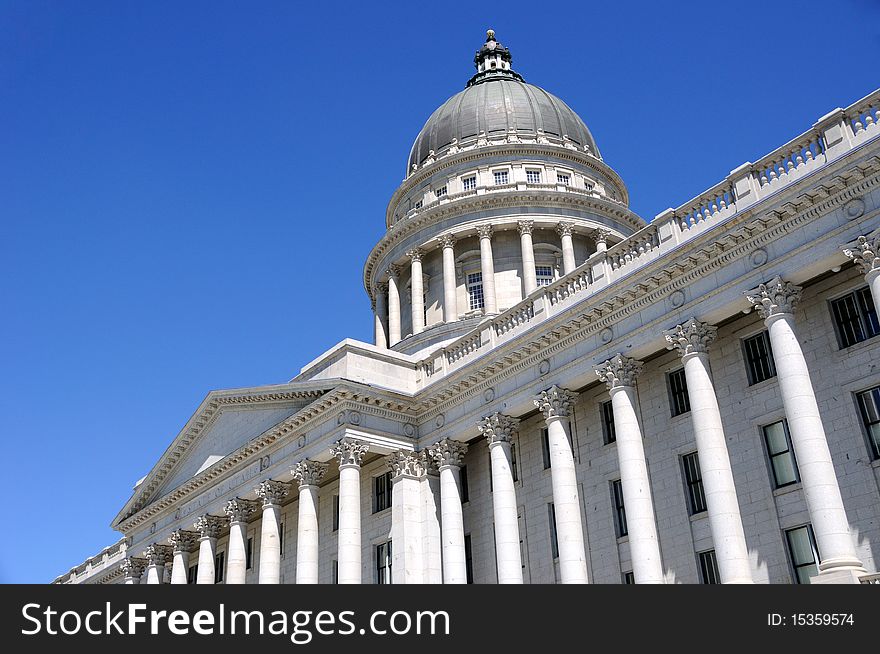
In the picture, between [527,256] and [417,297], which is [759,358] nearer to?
[527,256]

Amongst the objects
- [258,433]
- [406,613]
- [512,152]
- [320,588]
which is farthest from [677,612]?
[512,152]

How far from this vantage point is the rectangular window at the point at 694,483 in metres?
28.9

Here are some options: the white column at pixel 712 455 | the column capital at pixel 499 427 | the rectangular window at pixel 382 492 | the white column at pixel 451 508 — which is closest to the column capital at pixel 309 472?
the rectangular window at pixel 382 492

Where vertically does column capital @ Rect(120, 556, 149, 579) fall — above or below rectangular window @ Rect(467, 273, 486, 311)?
A: below

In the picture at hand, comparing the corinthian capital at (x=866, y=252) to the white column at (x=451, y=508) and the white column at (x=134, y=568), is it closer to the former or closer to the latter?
the white column at (x=451, y=508)

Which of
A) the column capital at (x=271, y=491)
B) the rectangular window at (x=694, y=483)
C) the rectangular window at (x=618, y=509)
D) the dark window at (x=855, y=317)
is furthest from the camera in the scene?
the column capital at (x=271, y=491)

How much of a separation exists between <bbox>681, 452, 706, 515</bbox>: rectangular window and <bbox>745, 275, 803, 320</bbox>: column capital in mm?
5872

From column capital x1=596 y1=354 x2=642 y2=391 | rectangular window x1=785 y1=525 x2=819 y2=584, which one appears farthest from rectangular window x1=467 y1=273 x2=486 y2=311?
rectangular window x1=785 y1=525 x2=819 y2=584

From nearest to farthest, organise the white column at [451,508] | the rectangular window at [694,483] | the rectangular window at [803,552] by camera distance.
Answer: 1. the rectangular window at [803,552]
2. the rectangular window at [694,483]
3. the white column at [451,508]

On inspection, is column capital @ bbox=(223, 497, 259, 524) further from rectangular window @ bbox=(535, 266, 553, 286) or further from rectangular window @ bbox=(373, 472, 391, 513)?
rectangular window @ bbox=(535, 266, 553, 286)

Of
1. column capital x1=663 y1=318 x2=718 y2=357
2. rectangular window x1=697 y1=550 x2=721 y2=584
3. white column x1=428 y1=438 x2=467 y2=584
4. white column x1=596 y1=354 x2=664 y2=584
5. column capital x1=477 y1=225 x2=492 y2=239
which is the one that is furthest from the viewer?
column capital x1=477 y1=225 x2=492 y2=239

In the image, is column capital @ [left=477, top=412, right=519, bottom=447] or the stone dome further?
the stone dome

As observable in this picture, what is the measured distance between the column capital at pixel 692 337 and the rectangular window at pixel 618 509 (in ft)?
18.7

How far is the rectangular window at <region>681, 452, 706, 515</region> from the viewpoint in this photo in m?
28.9
